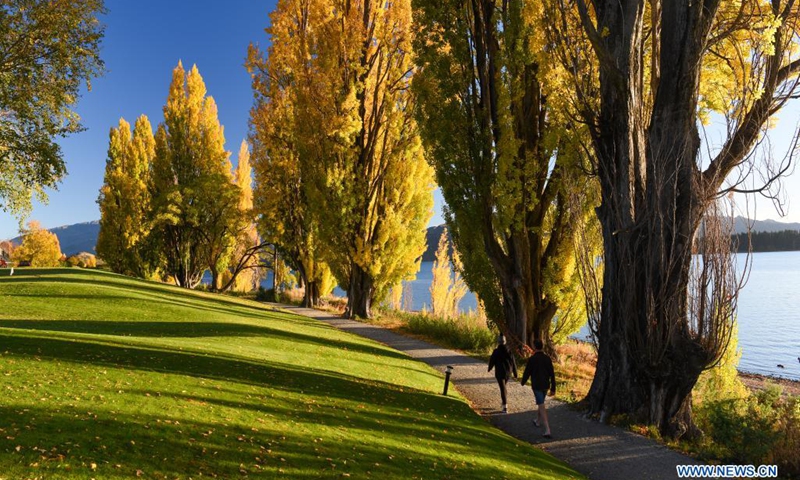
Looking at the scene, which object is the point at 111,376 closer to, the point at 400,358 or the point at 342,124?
the point at 400,358

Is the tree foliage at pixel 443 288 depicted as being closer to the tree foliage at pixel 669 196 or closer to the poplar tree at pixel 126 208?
the tree foliage at pixel 669 196

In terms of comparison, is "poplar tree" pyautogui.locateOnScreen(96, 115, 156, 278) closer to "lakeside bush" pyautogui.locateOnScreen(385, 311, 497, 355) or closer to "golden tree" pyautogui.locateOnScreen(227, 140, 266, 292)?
"golden tree" pyautogui.locateOnScreen(227, 140, 266, 292)

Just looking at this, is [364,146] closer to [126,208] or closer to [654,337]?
[654,337]

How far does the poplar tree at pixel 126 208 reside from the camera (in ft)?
129

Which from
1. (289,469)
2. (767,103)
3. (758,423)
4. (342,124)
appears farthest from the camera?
(342,124)

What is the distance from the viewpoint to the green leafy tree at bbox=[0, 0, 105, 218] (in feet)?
58.3

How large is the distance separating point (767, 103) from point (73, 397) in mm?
14123

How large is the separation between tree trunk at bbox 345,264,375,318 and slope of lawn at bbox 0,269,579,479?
12.1 meters

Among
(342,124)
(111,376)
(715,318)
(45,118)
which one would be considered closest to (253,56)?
(342,124)

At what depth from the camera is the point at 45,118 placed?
18875 mm

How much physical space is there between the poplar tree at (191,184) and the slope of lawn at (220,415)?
2176cm

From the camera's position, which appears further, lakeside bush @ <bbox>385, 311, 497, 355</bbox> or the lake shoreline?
the lake shoreline

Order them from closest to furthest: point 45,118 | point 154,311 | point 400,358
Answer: point 400,358 → point 154,311 → point 45,118

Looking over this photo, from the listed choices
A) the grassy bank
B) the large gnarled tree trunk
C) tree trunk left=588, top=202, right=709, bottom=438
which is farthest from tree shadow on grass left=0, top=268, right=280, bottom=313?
the large gnarled tree trunk
